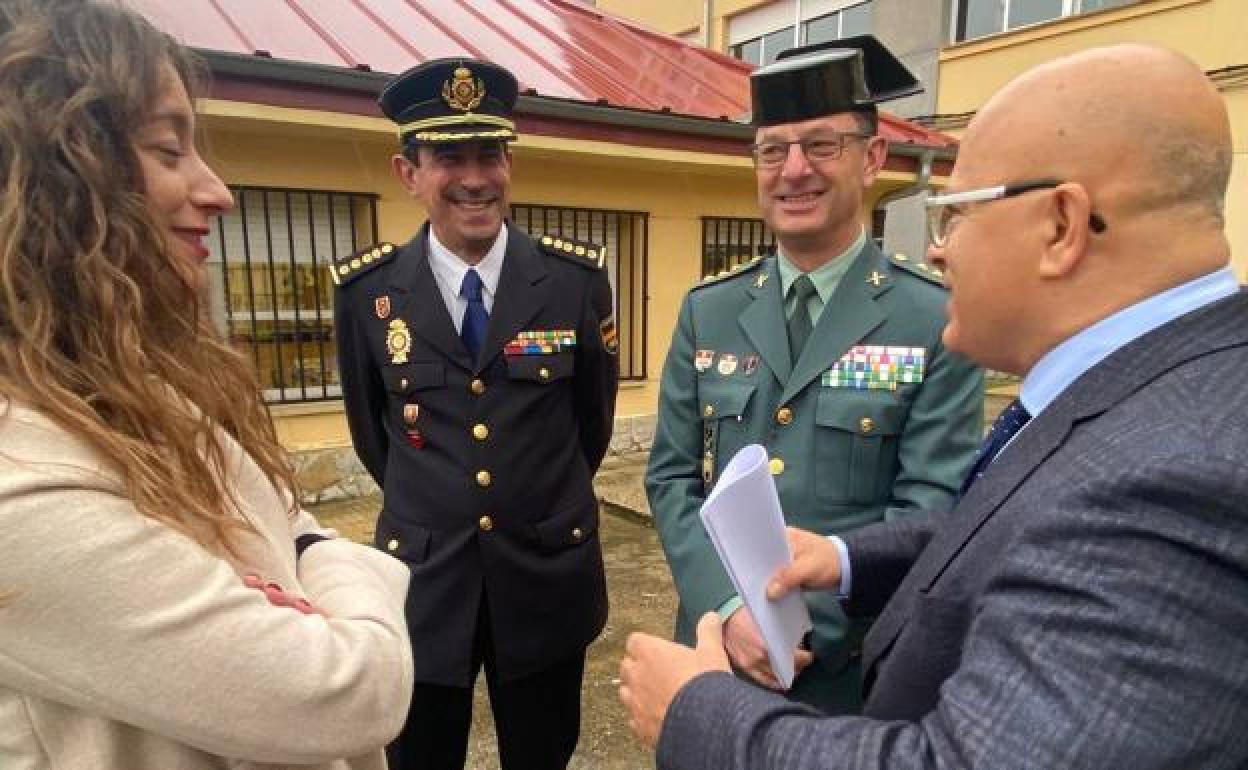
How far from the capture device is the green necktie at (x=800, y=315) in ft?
5.81

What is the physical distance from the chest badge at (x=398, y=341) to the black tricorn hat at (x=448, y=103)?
52 centimetres

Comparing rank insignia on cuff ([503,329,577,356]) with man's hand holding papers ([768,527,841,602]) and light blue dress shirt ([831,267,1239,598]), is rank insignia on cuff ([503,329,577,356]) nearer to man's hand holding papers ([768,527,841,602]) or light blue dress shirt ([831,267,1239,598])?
man's hand holding papers ([768,527,841,602])

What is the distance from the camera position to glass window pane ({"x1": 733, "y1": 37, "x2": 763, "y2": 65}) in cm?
1358

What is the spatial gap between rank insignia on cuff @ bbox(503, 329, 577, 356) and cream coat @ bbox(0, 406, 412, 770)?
1.25 meters

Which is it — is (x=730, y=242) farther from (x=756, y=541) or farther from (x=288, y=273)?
(x=756, y=541)

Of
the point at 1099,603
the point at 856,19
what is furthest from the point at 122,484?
the point at 856,19

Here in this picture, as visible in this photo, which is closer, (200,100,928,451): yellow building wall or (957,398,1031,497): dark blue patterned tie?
(957,398,1031,497): dark blue patterned tie

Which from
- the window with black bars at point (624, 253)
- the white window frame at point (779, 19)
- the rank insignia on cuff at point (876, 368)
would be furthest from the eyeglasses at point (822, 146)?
the white window frame at point (779, 19)

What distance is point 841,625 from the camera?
1531mm

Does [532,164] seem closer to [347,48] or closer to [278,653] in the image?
[347,48]

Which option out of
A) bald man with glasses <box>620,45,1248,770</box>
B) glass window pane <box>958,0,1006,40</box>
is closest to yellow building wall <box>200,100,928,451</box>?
bald man with glasses <box>620,45,1248,770</box>

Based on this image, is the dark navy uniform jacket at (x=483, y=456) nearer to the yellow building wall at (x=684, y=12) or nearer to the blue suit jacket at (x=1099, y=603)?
the blue suit jacket at (x=1099, y=603)

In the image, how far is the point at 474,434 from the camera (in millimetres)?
2049

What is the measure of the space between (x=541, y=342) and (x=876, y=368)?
945 millimetres
